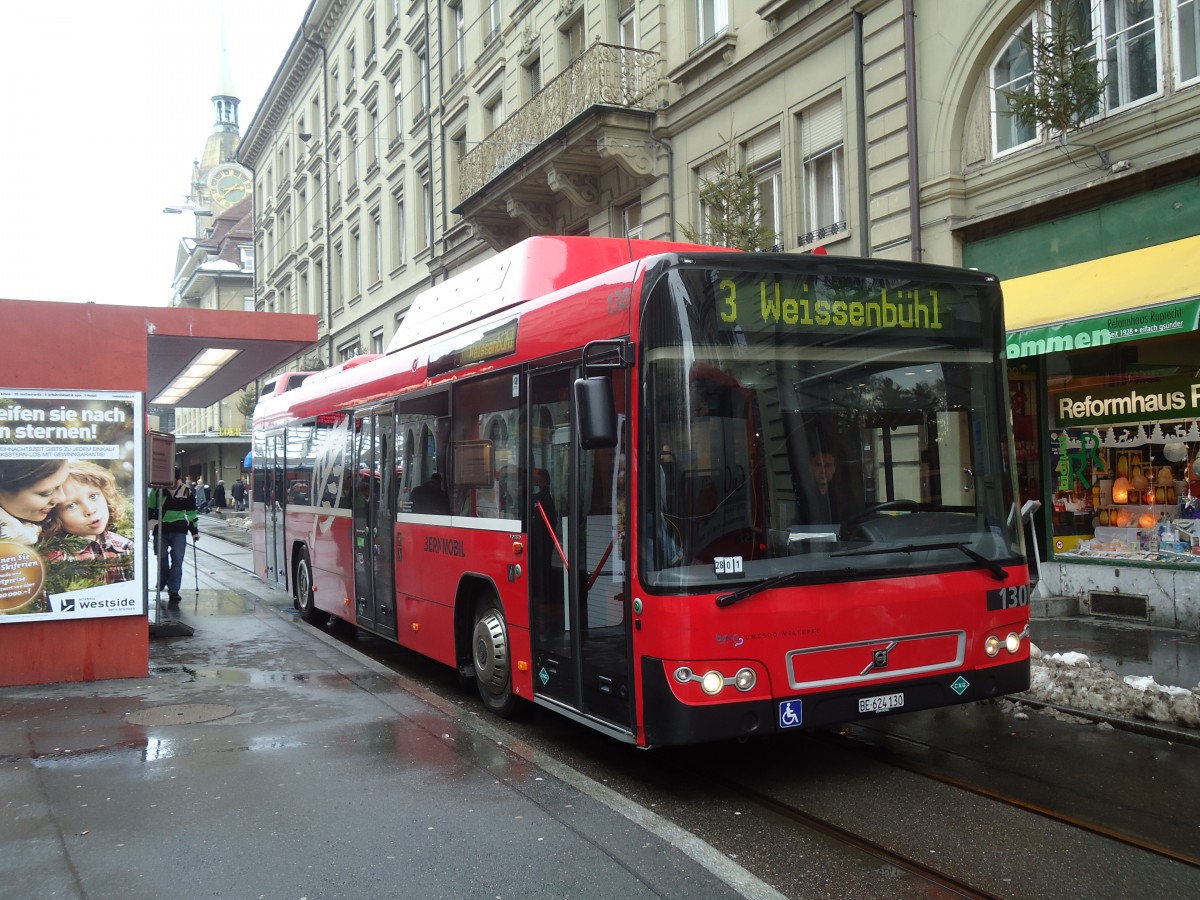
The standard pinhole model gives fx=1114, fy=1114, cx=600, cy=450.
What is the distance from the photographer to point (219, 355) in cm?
1274

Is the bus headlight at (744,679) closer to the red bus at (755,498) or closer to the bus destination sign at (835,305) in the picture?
the red bus at (755,498)

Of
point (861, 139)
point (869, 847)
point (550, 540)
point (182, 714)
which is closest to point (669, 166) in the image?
point (861, 139)

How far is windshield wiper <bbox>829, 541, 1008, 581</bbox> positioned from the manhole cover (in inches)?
177

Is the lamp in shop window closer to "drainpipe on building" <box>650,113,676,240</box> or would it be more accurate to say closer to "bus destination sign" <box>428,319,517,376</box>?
"bus destination sign" <box>428,319,517,376</box>

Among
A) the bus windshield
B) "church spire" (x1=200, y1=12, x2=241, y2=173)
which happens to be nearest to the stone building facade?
the bus windshield

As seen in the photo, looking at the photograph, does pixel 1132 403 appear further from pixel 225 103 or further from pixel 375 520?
pixel 225 103

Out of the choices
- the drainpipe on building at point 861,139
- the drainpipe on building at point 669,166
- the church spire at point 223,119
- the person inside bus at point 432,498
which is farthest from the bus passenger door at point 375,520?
the church spire at point 223,119

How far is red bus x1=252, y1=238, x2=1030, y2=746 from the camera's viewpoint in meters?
5.48

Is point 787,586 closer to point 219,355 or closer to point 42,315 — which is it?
point 42,315

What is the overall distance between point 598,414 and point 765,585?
1.17 m

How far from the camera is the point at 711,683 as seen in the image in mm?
5422

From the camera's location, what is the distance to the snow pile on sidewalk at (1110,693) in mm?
7086

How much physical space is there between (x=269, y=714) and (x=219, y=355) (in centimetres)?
620

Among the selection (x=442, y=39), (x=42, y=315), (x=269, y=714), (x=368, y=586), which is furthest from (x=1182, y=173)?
(x=442, y=39)
